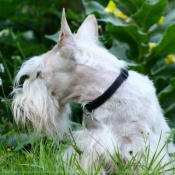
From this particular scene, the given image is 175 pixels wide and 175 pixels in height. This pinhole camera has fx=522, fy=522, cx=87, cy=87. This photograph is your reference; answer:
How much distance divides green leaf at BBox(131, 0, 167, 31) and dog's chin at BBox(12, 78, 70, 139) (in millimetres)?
1557

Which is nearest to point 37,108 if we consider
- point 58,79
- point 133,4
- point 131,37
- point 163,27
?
point 58,79

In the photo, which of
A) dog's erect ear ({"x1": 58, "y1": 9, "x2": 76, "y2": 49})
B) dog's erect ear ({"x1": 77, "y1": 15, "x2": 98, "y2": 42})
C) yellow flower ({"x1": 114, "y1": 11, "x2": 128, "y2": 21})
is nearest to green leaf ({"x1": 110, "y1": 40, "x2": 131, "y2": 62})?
yellow flower ({"x1": 114, "y1": 11, "x2": 128, "y2": 21})

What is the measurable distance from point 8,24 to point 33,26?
0.31 m

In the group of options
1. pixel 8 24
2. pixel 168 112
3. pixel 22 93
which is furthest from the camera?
pixel 8 24

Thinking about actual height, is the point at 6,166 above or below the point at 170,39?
below

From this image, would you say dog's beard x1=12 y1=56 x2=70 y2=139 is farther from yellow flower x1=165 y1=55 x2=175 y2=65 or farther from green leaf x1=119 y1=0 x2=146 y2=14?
green leaf x1=119 y1=0 x2=146 y2=14

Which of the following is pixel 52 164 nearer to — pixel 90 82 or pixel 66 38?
pixel 90 82

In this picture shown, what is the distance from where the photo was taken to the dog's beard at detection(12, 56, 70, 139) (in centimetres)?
364

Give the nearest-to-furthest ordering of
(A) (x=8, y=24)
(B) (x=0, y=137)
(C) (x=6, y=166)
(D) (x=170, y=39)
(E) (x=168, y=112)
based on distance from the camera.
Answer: (C) (x=6, y=166)
(B) (x=0, y=137)
(D) (x=170, y=39)
(E) (x=168, y=112)
(A) (x=8, y=24)

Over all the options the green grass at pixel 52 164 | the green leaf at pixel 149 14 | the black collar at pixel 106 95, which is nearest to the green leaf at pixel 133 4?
the green leaf at pixel 149 14

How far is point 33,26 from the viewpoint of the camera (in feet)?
20.2

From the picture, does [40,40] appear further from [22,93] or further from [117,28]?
[22,93]

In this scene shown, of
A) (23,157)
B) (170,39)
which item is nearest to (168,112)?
(170,39)

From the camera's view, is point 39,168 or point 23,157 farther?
point 23,157
